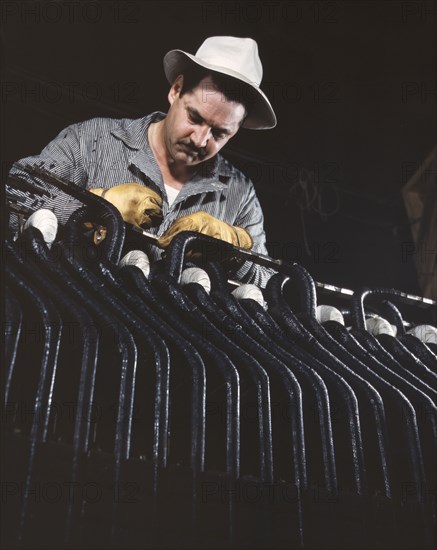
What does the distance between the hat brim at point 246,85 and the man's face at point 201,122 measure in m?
0.08

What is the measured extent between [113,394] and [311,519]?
1.45 feet

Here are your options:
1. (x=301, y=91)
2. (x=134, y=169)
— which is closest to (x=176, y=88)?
(x=134, y=169)

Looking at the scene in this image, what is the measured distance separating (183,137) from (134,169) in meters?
0.25

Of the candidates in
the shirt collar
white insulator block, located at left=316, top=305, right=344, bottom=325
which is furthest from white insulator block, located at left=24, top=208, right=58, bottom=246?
the shirt collar

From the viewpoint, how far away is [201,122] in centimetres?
234

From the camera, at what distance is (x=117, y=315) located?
1.05 meters

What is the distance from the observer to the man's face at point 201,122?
7.61ft

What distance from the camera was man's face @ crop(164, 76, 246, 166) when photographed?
7.61ft

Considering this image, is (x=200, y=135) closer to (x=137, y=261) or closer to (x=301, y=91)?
(x=137, y=261)

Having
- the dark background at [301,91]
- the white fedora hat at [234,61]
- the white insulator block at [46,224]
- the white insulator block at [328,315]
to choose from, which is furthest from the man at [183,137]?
the white insulator block at [46,224]

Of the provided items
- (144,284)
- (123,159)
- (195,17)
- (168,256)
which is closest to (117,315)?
(144,284)

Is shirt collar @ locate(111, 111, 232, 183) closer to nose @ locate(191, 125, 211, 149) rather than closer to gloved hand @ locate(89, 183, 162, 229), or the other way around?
nose @ locate(191, 125, 211, 149)

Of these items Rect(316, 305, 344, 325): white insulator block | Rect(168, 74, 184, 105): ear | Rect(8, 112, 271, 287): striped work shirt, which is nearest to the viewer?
Rect(316, 305, 344, 325): white insulator block

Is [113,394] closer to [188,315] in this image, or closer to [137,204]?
[188,315]
